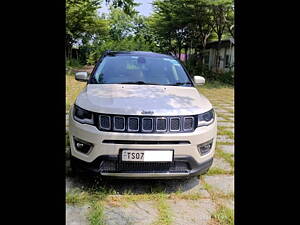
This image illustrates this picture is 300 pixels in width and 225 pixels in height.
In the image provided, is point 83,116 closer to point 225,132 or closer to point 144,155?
point 144,155

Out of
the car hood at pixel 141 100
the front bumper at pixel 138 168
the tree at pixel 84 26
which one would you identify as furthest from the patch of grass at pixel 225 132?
the tree at pixel 84 26

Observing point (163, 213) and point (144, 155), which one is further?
point (144, 155)

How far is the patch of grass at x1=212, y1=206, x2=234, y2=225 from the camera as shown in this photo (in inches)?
93.2

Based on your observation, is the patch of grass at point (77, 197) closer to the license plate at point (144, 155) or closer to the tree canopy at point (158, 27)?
the license plate at point (144, 155)

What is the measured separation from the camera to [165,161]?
2.63 metres

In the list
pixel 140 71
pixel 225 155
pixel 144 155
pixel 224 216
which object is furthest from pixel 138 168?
pixel 225 155

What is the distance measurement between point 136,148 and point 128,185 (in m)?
0.60

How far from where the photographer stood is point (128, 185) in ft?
9.77

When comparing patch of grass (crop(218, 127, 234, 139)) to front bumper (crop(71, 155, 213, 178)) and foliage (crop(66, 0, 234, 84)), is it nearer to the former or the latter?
front bumper (crop(71, 155, 213, 178))

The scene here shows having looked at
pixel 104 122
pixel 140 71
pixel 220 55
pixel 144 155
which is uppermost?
pixel 220 55

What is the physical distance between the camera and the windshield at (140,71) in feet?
11.8
